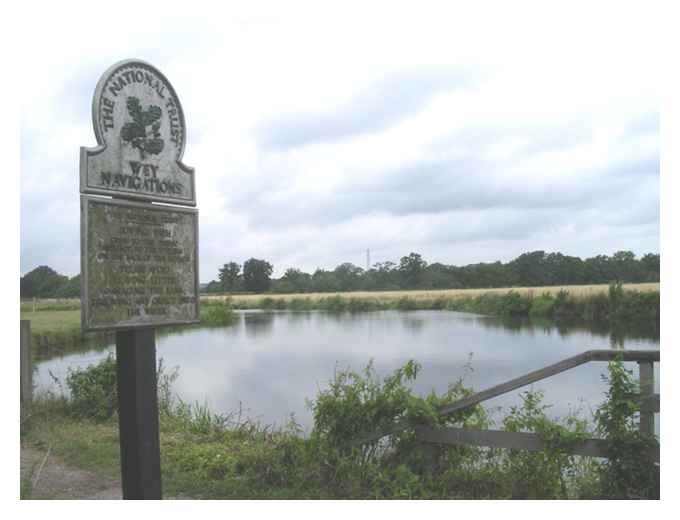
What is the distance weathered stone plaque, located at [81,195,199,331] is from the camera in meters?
4.36

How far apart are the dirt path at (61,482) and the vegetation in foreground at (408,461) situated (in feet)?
0.94

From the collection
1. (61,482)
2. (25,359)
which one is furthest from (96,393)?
(61,482)

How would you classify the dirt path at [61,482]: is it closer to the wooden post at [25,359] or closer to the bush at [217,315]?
the wooden post at [25,359]

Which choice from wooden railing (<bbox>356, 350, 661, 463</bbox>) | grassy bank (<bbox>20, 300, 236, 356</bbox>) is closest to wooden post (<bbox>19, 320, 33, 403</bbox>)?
wooden railing (<bbox>356, 350, 661, 463</bbox>)

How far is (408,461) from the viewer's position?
5566 millimetres

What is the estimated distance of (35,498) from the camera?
5789 millimetres

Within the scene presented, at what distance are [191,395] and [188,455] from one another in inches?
280

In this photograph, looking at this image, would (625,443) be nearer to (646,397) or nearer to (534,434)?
(646,397)

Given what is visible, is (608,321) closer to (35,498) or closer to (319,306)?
(319,306)

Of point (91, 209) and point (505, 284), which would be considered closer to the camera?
point (91, 209)

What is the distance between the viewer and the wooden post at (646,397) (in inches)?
190

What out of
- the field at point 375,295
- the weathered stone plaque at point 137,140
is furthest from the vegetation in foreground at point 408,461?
the field at point 375,295

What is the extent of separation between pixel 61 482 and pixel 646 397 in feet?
17.7

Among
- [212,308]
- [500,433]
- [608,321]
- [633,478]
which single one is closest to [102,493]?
[500,433]
